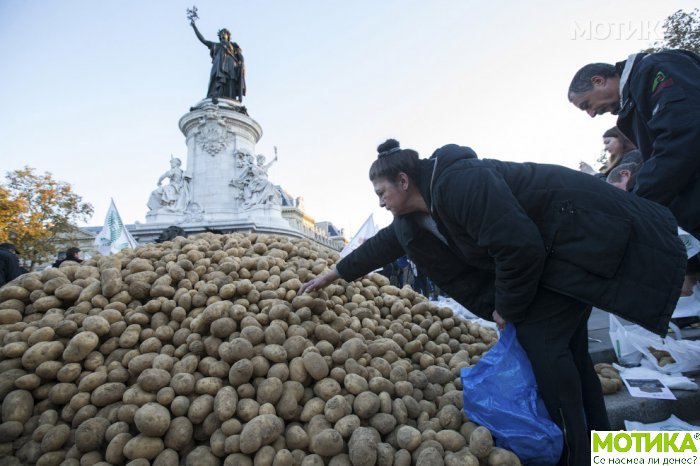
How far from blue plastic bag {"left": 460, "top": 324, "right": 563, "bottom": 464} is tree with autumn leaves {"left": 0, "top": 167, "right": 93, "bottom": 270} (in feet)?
82.2

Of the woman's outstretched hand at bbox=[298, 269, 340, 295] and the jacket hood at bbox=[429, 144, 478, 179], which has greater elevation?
the jacket hood at bbox=[429, 144, 478, 179]

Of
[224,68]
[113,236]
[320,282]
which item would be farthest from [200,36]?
[320,282]

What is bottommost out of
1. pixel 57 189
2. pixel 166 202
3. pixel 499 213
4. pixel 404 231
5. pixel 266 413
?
pixel 266 413

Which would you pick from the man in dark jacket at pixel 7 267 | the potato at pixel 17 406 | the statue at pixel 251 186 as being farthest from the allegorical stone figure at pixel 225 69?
the potato at pixel 17 406

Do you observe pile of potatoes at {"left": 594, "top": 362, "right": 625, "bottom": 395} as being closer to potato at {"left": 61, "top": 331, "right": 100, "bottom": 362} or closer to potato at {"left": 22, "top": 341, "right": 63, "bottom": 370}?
potato at {"left": 61, "top": 331, "right": 100, "bottom": 362}

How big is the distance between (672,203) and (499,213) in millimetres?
1289

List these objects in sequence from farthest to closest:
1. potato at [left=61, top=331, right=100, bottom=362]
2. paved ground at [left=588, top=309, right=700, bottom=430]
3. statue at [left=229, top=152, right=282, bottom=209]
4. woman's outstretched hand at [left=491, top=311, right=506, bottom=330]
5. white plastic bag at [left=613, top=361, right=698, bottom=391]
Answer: statue at [left=229, top=152, right=282, bottom=209], white plastic bag at [left=613, top=361, right=698, bottom=391], paved ground at [left=588, top=309, right=700, bottom=430], potato at [left=61, top=331, right=100, bottom=362], woman's outstretched hand at [left=491, top=311, right=506, bottom=330]

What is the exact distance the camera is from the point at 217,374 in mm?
2178

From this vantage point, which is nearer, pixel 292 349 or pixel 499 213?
pixel 499 213

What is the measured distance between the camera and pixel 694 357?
2.79 m

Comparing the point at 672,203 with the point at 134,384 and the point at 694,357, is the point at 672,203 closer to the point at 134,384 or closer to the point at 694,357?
the point at 694,357

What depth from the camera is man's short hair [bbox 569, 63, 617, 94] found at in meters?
2.34

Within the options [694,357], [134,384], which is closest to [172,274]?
[134,384]

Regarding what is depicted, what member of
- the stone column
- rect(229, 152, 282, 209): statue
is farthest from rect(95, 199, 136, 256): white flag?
Answer: rect(229, 152, 282, 209): statue
